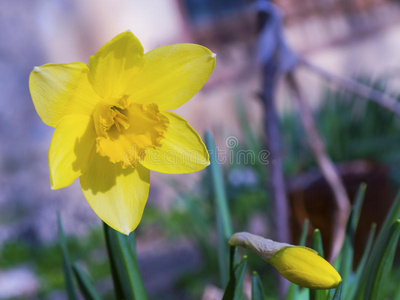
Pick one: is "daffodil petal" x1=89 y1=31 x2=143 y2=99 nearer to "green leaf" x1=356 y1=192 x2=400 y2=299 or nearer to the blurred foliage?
"green leaf" x1=356 y1=192 x2=400 y2=299

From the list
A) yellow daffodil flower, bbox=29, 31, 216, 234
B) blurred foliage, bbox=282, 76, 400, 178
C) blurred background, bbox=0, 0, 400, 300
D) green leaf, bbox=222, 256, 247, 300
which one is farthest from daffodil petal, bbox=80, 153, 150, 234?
blurred background, bbox=0, 0, 400, 300

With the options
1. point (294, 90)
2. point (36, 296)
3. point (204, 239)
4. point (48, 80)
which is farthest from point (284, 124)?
point (48, 80)

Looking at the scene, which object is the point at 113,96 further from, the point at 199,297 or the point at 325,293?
the point at 199,297

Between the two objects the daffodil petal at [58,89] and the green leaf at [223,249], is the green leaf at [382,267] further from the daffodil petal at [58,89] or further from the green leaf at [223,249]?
the daffodil petal at [58,89]

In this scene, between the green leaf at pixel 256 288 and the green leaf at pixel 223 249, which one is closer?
the green leaf at pixel 256 288

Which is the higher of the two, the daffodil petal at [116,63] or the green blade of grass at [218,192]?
the daffodil petal at [116,63]

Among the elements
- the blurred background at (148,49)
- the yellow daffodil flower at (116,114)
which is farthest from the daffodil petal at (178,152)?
the blurred background at (148,49)

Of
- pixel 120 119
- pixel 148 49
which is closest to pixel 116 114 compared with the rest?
pixel 120 119
